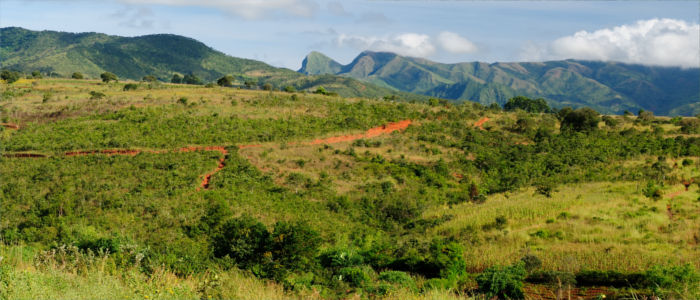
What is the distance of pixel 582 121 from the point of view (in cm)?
4312

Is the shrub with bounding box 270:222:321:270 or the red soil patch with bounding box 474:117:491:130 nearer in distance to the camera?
the shrub with bounding box 270:222:321:270

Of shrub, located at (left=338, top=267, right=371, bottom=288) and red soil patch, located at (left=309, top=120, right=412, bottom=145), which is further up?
red soil patch, located at (left=309, top=120, right=412, bottom=145)

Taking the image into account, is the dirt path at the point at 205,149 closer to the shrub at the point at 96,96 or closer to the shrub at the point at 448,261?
the shrub at the point at 96,96

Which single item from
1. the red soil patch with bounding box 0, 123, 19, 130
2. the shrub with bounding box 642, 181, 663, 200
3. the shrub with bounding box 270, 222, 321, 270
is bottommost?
the shrub with bounding box 270, 222, 321, 270

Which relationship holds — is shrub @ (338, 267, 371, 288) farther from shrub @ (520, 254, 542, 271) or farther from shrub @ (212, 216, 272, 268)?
shrub @ (520, 254, 542, 271)

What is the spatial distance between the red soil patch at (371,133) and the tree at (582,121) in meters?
17.8

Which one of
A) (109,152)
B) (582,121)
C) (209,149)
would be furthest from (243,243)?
(582,121)

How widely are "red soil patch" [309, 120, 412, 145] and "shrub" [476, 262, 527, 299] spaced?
28515 mm

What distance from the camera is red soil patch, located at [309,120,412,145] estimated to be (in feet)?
131

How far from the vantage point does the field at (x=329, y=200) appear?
951 centimetres

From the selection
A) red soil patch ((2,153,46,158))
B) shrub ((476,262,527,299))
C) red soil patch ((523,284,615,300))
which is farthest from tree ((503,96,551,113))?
red soil patch ((2,153,46,158))

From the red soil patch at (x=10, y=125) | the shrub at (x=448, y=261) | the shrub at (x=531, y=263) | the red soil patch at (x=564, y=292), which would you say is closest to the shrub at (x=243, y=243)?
the shrub at (x=448, y=261)

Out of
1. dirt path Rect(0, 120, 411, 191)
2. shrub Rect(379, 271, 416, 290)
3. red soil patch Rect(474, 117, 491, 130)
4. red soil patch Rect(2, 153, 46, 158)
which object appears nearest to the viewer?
shrub Rect(379, 271, 416, 290)

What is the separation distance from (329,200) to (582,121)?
32.5 metres
